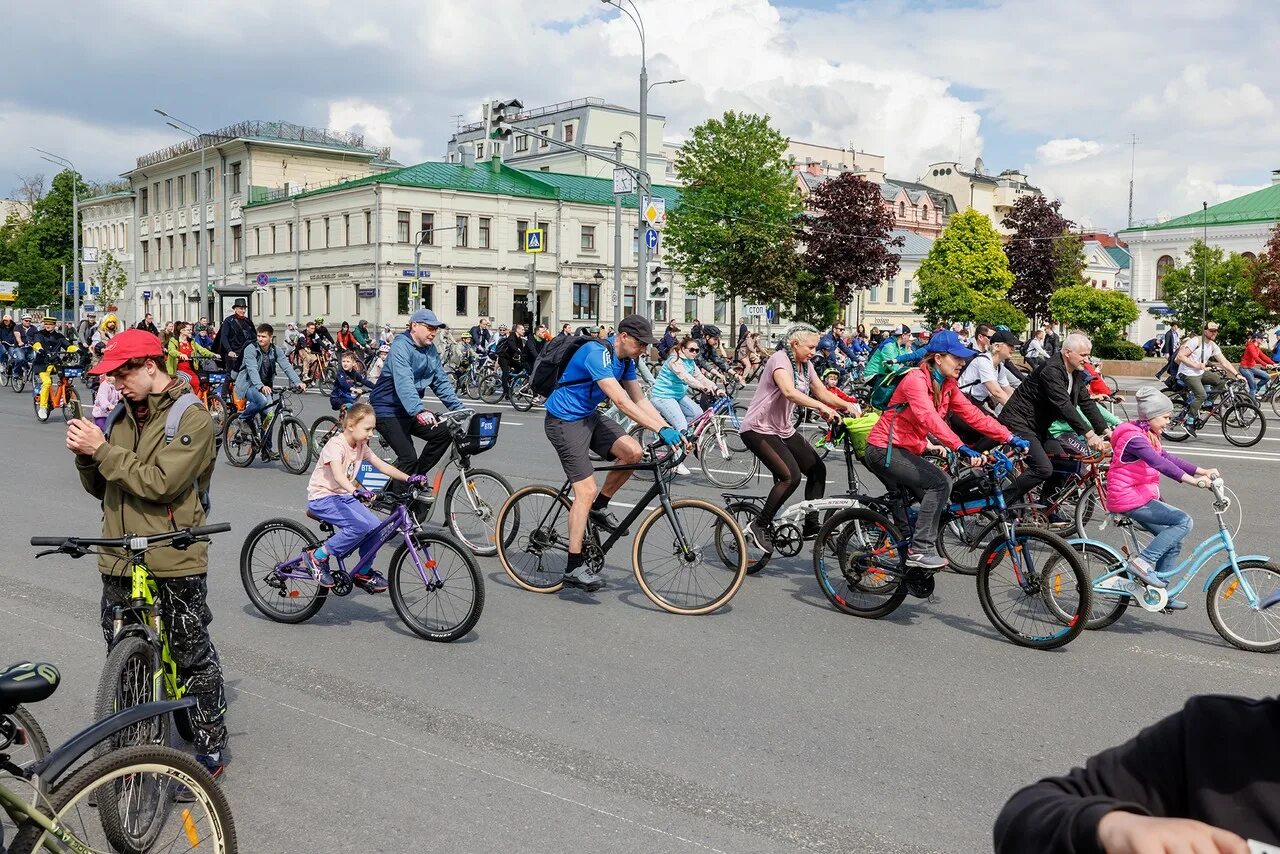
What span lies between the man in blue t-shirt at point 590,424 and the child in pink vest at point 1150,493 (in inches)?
115

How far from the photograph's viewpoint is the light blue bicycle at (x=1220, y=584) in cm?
641

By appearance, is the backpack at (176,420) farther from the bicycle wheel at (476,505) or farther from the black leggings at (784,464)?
the bicycle wheel at (476,505)

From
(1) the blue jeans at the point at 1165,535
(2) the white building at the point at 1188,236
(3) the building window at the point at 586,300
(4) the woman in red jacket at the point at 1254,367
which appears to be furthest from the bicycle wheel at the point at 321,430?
(2) the white building at the point at 1188,236

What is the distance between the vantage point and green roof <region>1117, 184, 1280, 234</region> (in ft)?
270

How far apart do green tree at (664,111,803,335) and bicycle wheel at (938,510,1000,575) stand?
Answer: 46843 millimetres

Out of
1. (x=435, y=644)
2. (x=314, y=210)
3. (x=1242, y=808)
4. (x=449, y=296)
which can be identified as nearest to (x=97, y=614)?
(x=435, y=644)

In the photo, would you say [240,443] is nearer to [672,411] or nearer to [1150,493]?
[672,411]

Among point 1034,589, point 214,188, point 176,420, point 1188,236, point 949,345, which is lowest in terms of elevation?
point 1034,589

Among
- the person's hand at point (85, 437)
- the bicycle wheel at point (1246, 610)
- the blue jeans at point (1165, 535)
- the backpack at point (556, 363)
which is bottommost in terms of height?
the bicycle wheel at point (1246, 610)

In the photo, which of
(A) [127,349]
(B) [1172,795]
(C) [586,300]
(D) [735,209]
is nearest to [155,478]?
(A) [127,349]

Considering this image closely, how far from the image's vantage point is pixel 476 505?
30.2ft

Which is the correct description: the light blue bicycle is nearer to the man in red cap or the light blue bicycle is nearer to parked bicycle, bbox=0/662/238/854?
the man in red cap

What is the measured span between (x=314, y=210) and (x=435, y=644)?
66339mm

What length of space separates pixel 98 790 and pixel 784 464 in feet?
19.5
